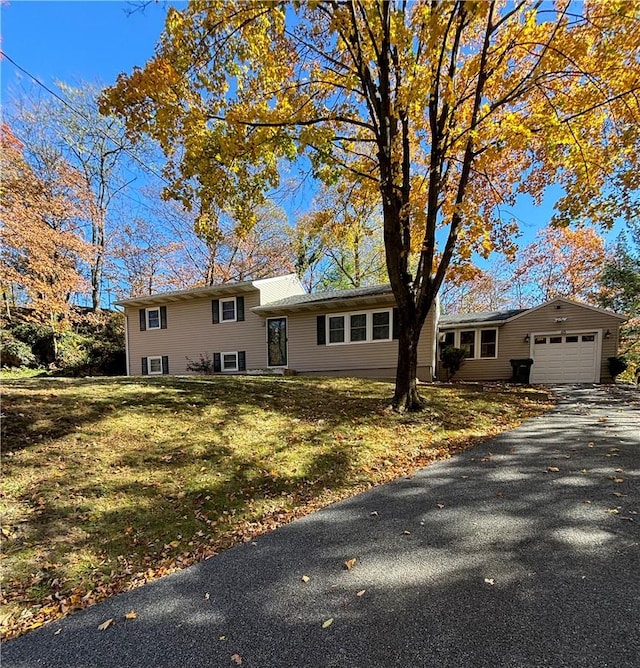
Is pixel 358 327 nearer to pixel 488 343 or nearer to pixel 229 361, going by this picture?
pixel 229 361

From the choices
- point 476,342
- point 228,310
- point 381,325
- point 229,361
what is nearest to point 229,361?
point 229,361

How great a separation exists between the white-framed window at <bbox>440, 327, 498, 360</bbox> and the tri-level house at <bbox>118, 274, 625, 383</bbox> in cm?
4

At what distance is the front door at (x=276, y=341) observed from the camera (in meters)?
14.7

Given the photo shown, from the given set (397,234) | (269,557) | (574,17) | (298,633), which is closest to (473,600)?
(298,633)

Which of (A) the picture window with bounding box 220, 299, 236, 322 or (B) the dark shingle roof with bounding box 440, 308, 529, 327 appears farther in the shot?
(B) the dark shingle roof with bounding box 440, 308, 529, 327

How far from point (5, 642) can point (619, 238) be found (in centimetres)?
2030

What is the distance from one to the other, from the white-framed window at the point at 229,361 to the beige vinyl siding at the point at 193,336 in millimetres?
219

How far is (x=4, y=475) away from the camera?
11.4 feet

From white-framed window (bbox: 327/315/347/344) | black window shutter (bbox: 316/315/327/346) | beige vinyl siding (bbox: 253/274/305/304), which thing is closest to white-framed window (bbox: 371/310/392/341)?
white-framed window (bbox: 327/315/347/344)

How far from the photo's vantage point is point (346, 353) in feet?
44.9

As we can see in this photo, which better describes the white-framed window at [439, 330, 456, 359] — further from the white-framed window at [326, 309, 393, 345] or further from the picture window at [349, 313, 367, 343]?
the picture window at [349, 313, 367, 343]

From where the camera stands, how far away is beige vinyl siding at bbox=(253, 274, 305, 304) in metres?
14.8

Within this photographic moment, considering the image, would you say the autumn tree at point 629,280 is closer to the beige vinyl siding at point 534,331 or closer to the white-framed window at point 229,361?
the beige vinyl siding at point 534,331

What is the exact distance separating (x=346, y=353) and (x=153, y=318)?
917 centimetres
